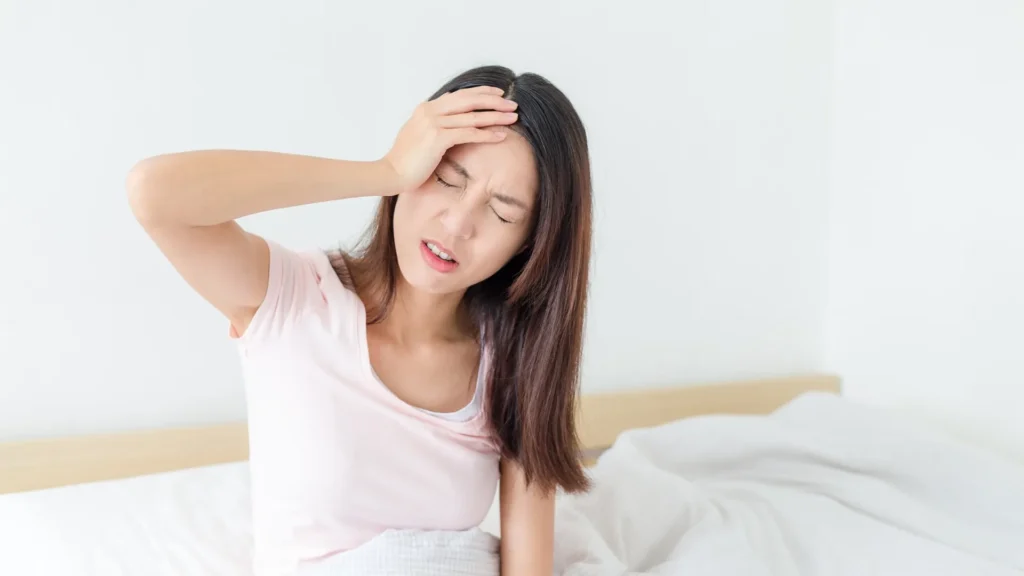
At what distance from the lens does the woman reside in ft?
2.89

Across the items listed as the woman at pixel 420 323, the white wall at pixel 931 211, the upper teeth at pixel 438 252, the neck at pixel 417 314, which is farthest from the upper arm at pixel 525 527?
the white wall at pixel 931 211

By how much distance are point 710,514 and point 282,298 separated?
0.71 metres

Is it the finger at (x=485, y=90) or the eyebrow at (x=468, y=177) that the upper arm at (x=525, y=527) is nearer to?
the eyebrow at (x=468, y=177)

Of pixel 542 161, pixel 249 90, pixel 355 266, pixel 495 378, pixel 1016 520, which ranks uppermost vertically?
pixel 249 90

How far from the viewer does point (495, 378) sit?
1.06 meters

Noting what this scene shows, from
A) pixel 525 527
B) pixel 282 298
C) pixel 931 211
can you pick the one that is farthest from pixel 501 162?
pixel 931 211

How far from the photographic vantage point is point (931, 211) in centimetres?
173

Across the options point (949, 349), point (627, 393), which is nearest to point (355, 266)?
point (627, 393)

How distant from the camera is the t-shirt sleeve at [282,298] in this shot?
0.92m

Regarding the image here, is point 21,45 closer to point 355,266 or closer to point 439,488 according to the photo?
point 355,266

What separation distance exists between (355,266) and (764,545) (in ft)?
2.30

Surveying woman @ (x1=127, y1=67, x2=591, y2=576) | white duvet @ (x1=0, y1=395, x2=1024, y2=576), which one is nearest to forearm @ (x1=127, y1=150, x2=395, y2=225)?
woman @ (x1=127, y1=67, x2=591, y2=576)

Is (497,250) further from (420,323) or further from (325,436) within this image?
(325,436)

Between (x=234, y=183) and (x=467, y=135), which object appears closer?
(x=234, y=183)
